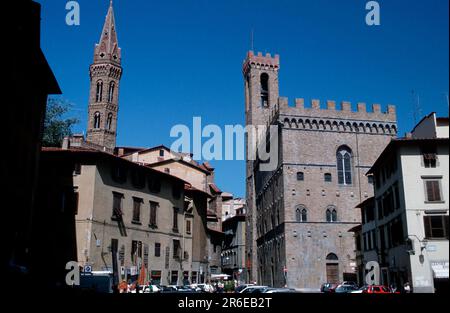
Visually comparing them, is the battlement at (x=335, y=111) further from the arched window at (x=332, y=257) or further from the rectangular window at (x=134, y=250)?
the rectangular window at (x=134, y=250)

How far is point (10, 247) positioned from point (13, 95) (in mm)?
5347

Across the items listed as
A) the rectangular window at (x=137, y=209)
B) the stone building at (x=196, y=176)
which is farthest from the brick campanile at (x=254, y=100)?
the rectangular window at (x=137, y=209)

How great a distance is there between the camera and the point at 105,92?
8006 centimetres

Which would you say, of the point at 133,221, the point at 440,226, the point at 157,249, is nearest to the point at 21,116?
the point at 440,226

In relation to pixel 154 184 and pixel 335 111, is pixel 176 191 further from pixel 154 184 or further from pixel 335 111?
pixel 335 111

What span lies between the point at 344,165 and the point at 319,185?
3.93m

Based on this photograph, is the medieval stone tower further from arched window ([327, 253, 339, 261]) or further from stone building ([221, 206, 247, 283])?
arched window ([327, 253, 339, 261])

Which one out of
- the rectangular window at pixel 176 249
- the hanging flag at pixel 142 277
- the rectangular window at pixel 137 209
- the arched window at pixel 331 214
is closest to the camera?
the hanging flag at pixel 142 277

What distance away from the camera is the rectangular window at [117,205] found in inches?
1357

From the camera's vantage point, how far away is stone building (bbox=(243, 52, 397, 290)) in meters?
47.3

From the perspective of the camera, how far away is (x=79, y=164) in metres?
33.2

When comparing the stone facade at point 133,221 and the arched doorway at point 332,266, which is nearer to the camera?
the stone facade at point 133,221

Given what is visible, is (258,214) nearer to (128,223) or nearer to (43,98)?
(128,223)

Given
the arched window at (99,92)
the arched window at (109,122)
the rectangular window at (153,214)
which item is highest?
the arched window at (99,92)
